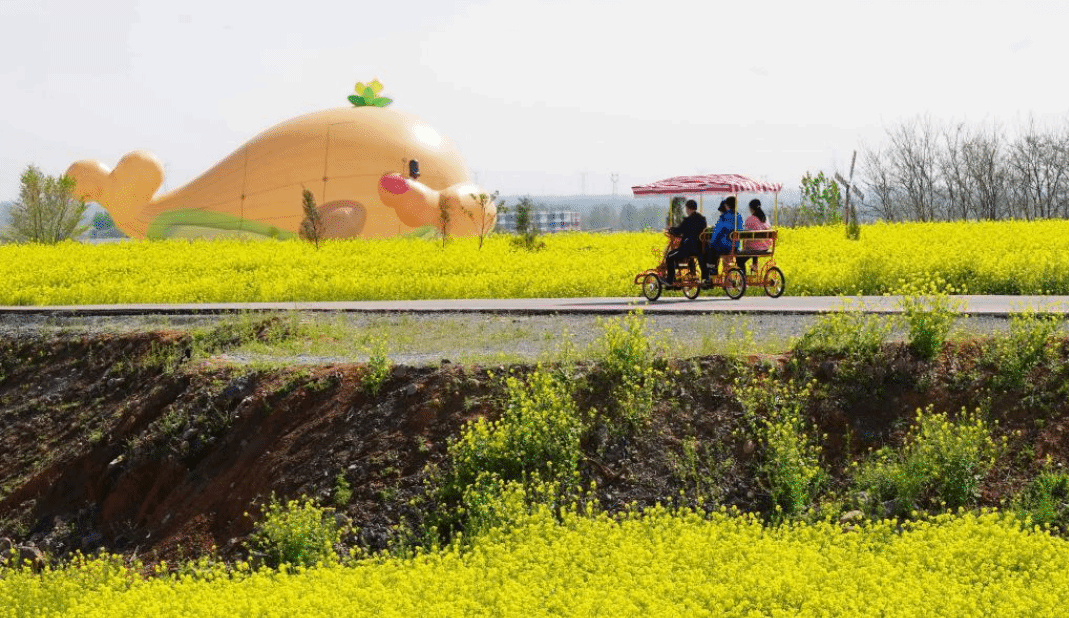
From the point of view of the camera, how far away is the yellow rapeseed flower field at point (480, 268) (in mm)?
19312

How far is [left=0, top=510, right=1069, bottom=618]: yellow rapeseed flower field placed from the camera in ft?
24.2

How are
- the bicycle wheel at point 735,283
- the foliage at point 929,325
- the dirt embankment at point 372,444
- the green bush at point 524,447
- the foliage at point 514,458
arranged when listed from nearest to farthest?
the foliage at point 514,458, the green bush at point 524,447, the dirt embankment at point 372,444, the foliage at point 929,325, the bicycle wheel at point 735,283

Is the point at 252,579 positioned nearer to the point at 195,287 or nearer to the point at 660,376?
the point at 660,376

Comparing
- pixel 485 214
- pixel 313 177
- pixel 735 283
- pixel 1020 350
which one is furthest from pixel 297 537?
pixel 313 177

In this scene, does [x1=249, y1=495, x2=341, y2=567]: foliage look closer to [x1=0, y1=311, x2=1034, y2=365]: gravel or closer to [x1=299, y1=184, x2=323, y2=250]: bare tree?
[x1=0, y1=311, x2=1034, y2=365]: gravel

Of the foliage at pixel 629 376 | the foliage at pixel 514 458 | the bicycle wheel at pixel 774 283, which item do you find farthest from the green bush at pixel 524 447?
the bicycle wheel at pixel 774 283

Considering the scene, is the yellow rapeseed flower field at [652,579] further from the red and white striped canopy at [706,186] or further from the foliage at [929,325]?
the red and white striped canopy at [706,186]

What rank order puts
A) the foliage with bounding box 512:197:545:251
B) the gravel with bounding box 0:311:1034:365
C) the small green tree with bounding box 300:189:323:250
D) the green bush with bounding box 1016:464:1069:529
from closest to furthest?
the green bush with bounding box 1016:464:1069:529
the gravel with bounding box 0:311:1034:365
the foliage with bounding box 512:197:545:251
the small green tree with bounding box 300:189:323:250

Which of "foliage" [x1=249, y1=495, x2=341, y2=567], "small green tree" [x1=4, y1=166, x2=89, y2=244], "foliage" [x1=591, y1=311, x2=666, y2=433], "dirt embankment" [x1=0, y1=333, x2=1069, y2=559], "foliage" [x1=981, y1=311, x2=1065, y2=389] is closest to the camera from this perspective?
"foliage" [x1=249, y1=495, x2=341, y2=567]

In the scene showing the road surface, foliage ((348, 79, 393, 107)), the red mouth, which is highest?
foliage ((348, 79, 393, 107))

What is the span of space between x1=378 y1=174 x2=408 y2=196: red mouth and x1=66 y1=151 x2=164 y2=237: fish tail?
12232 millimetres

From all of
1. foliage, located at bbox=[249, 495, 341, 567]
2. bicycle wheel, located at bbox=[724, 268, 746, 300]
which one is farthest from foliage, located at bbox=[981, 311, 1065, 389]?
bicycle wheel, located at bbox=[724, 268, 746, 300]

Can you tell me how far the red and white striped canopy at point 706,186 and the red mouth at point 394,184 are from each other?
1971 cm

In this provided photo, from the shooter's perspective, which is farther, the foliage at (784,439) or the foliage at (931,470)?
the foliage at (784,439)
